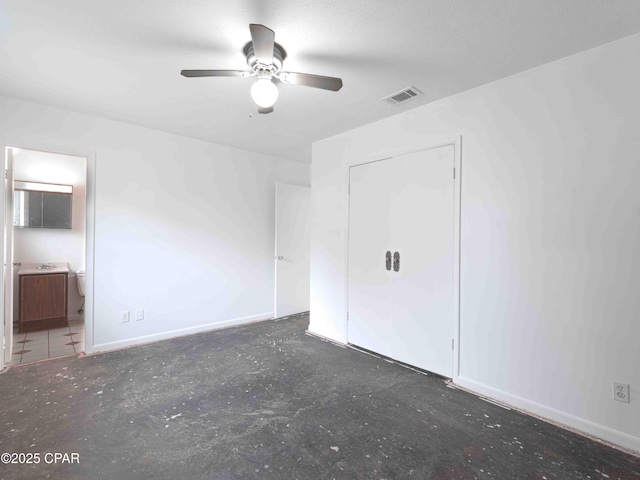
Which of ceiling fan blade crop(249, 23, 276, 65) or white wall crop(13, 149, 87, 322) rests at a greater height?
ceiling fan blade crop(249, 23, 276, 65)

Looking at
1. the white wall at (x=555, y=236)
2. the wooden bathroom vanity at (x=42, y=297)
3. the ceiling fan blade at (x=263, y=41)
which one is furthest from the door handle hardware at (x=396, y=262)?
the wooden bathroom vanity at (x=42, y=297)

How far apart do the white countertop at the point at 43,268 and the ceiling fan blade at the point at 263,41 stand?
166 inches

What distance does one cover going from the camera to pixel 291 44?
6.21 feet

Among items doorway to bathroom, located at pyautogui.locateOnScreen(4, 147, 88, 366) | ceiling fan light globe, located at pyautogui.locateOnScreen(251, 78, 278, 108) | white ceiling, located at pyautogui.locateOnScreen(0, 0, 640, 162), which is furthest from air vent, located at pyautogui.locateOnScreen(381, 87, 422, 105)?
doorway to bathroom, located at pyautogui.locateOnScreen(4, 147, 88, 366)

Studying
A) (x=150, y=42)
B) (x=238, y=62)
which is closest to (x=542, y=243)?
(x=238, y=62)

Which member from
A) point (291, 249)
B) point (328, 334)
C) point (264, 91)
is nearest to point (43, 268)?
point (291, 249)

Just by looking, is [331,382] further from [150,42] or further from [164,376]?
[150,42]

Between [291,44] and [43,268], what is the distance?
14.8 feet

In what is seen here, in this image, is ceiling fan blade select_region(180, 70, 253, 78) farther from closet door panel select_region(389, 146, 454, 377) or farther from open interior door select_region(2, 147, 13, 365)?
open interior door select_region(2, 147, 13, 365)

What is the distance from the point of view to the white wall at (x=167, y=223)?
10.2ft

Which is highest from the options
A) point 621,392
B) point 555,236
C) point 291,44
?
point 291,44

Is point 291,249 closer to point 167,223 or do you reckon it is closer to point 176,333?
point 167,223

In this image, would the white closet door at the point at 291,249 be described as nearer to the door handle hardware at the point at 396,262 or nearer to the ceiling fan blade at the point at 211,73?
the door handle hardware at the point at 396,262

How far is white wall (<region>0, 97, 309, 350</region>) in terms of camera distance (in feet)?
10.2
